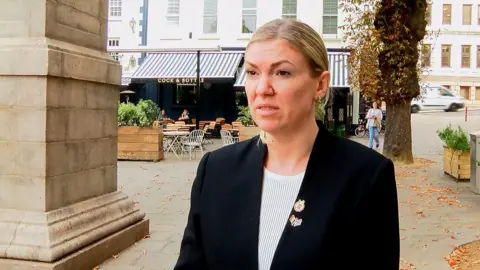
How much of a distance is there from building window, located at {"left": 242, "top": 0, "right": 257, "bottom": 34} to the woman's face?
24.4m

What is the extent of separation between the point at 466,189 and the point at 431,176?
6.29ft

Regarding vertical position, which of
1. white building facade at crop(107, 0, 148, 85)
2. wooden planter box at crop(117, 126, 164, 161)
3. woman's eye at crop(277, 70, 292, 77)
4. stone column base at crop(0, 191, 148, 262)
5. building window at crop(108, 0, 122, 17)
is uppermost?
building window at crop(108, 0, 122, 17)

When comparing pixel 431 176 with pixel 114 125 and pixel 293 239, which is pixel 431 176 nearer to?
pixel 114 125

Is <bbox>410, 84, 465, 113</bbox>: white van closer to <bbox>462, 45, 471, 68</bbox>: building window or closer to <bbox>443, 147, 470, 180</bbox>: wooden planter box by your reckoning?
<bbox>462, 45, 471, 68</bbox>: building window

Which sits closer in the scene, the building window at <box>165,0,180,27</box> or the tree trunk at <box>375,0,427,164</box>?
the tree trunk at <box>375,0,427,164</box>

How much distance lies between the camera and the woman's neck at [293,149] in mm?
1629

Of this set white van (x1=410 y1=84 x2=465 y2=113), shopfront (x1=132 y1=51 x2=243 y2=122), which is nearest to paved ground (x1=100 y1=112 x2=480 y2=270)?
shopfront (x1=132 y1=51 x2=243 y2=122)

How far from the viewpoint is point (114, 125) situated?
228 inches

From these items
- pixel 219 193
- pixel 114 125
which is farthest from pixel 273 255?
pixel 114 125

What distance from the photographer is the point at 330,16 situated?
2467cm

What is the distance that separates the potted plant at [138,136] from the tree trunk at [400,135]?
6.66 metres

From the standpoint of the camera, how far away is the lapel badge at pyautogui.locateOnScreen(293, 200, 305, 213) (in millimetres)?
1519

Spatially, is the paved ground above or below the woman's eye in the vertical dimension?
below

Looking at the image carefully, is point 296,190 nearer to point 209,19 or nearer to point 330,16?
point 330,16
